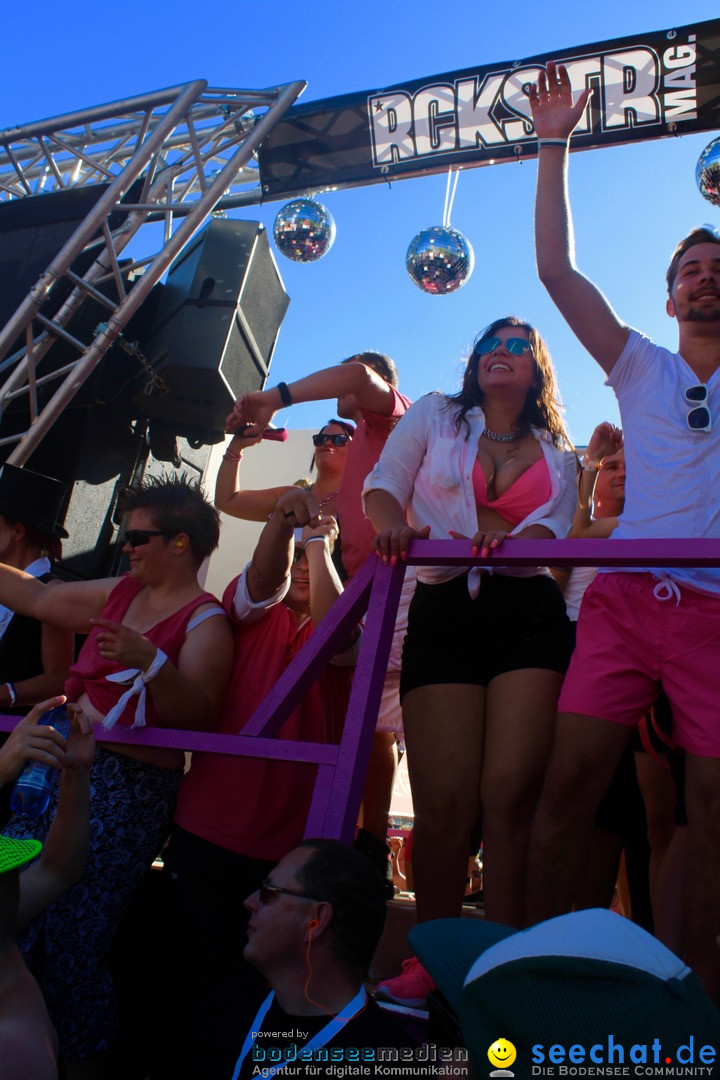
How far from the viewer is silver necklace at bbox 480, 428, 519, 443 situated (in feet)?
8.54

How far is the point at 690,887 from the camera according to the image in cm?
176

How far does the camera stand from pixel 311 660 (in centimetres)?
212

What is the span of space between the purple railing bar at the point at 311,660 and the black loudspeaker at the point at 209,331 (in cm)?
453

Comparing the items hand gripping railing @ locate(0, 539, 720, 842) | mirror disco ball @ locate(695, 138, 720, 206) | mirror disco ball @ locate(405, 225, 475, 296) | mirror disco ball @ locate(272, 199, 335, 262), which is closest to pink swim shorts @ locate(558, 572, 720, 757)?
hand gripping railing @ locate(0, 539, 720, 842)

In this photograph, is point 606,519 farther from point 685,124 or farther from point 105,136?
point 105,136

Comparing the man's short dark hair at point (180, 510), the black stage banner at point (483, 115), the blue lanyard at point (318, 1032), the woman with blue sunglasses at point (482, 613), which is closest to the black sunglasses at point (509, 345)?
the woman with blue sunglasses at point (482, 613)

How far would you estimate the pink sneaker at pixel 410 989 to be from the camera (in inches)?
80.7

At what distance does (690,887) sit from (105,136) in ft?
23.2

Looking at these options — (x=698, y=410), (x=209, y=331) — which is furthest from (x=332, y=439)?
(x=209, y=331)

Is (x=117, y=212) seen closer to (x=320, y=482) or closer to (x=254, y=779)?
(x=320, y=482)

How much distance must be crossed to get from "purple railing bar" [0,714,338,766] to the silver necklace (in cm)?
108

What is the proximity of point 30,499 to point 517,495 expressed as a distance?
2.23 meters

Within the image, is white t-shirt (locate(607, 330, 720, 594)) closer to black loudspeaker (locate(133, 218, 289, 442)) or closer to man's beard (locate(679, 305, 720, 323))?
man's beard (locate(679, 305, 720, 323))

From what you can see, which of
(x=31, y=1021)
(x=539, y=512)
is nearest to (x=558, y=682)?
(x=539, y=512)
